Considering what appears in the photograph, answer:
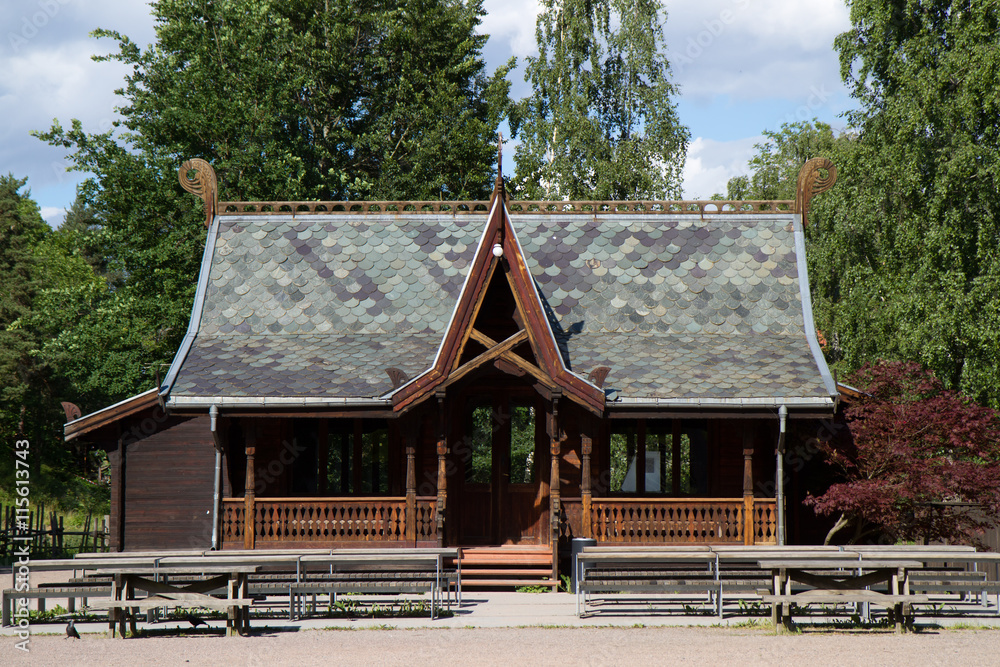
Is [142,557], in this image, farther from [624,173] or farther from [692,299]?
[624,173]

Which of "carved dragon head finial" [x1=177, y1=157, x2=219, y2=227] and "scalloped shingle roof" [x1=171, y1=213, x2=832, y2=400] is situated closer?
"scalloped shingle roof" [x1=171, y1=213, x2=832, y2=400]

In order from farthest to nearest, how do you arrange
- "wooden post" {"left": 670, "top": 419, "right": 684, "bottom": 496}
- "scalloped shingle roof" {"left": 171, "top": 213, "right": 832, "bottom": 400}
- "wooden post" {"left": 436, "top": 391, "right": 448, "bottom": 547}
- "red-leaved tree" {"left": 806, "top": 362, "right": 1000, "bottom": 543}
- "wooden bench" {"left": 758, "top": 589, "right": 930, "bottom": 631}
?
"wooden post" {"left": 670, "top": 419, "right": 684, "bottom": 496} < "scalloped shingle roof" {"left": 171, "top": 213, "right": 832, "bottom": 400} < "wooden post" {"left": 436, "top": 391, "right": 448, "bottom": 547} < "red-leaved tree" {"left": 806, "top": 362, "right": 1000, "bottom": 543} < "wooden bench" {"left": 758, "top": 589, "right": 930, "bottom": 631}

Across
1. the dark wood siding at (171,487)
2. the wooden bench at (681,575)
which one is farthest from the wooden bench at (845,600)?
the dark wood siding at (171,487)

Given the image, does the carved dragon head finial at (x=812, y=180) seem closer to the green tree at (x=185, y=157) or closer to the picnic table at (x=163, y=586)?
the picnic table at (x=163, y=586)

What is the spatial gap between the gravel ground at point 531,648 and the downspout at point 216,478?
445cm

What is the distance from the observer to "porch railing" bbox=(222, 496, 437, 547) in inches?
659

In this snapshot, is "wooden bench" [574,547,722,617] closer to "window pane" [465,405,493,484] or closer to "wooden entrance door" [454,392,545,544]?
"wooden entrance door" [454,392,545,544]

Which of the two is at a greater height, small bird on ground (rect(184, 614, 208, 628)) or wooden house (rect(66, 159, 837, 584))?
wooden house (rect(66, 159, 837, 584))

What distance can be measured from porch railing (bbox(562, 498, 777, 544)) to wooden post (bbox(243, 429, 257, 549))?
17.7ft

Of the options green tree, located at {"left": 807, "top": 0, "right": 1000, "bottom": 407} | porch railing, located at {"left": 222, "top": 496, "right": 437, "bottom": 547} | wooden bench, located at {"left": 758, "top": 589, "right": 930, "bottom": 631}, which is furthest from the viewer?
green tree, located at {"left": 807, "top": 0, "right": 1000, "bottom": 407}

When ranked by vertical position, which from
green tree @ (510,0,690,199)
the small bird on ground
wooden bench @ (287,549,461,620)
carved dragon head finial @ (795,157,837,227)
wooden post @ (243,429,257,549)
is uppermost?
green tree @ (510,0,690,199)

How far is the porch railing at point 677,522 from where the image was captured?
1662 cm

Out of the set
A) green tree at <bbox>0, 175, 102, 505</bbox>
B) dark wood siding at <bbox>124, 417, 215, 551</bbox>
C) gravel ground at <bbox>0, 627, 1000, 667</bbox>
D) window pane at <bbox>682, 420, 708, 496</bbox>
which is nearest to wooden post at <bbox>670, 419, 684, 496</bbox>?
window pane at <bbox>682, 420, 708, 496</bbox>

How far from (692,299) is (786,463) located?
360 cm
